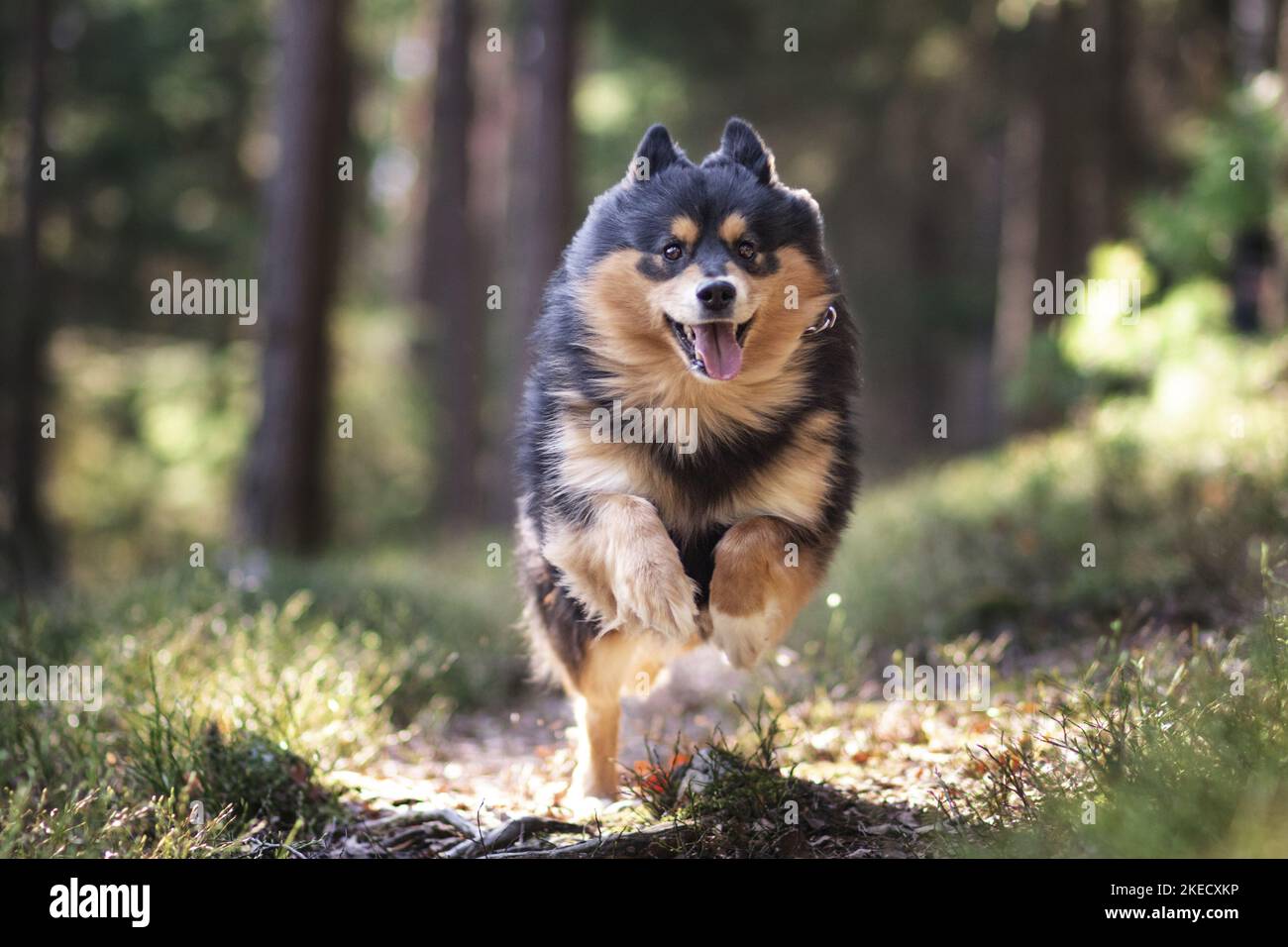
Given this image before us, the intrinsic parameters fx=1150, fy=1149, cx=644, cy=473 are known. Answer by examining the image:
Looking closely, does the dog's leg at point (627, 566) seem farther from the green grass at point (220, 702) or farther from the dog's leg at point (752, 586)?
the green grass at point (220, 702)

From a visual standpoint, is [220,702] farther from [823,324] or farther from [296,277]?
[296,277]

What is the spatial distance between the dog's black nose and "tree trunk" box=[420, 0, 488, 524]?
1225 cm

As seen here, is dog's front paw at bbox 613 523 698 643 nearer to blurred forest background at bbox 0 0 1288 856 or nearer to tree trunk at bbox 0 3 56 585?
blurred forest background at bbox 0 0 1288 856

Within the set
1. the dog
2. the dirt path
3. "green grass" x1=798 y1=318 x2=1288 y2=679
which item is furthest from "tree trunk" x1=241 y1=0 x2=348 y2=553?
the dog

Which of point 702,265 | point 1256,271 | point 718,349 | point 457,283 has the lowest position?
point 718,349

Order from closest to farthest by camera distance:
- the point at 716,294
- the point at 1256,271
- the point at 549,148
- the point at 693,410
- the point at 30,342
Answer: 1. the point at 716,294
2. the point at 693,410
3. the point at 1256,271
4. the point at 549,148
5. the point at 30,342

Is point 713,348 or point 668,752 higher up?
point 713,348

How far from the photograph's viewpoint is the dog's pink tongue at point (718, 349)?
4191 millimetres

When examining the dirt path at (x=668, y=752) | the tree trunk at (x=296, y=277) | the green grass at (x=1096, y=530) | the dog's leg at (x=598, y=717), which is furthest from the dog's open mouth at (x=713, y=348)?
the tree trunk at (x=296, y=277)

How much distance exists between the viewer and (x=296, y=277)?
10742mm

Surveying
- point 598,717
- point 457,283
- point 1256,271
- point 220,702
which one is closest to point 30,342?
point 457,283

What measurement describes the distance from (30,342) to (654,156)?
45.5 ft
